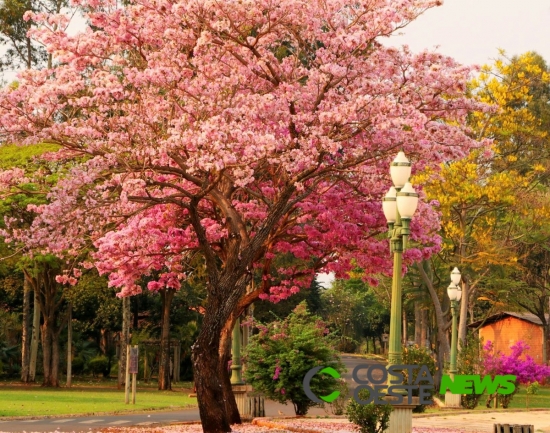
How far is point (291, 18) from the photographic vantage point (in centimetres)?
1702

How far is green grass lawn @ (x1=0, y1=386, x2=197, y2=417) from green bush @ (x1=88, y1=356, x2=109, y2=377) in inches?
642

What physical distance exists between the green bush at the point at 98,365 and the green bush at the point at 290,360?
3203cm

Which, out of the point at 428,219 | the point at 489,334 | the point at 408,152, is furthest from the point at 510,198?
the point at 489,334

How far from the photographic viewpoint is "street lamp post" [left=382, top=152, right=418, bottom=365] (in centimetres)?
1382

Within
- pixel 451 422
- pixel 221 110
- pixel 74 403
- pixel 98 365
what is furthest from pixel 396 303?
pixel 98 365

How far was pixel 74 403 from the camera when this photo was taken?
30531 mm

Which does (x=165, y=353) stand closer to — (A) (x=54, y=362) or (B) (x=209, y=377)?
(A) (x=54, y=362)

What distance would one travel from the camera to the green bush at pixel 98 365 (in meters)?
55.3

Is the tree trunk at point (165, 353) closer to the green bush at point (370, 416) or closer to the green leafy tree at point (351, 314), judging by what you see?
the green bush at point (370, 416)

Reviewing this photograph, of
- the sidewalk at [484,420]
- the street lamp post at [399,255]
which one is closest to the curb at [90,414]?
the sidewalk at [484,420]

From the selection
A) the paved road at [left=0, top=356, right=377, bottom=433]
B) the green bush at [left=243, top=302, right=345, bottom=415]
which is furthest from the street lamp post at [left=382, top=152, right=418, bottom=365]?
the green bush at [left=243, top=302, right=345, bottom=415]

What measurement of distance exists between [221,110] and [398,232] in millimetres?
3977

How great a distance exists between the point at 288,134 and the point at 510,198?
18.5m

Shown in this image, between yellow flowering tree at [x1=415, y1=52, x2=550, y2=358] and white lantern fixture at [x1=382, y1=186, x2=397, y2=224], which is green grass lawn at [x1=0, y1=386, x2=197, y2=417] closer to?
yellow flowering tree at [x1=415, y1=52, x2=550, y2=358]
